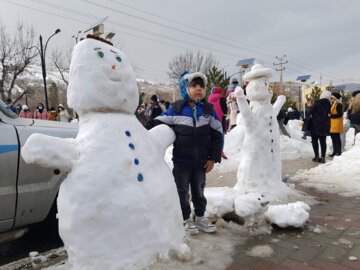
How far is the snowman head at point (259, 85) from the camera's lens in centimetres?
545

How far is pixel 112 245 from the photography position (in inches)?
97.7

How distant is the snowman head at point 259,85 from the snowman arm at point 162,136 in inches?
97.1

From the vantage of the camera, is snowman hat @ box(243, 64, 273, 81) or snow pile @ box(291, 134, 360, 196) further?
snow pile @ box(291, 134, 360, 196)

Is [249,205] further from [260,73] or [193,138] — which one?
[260,73]

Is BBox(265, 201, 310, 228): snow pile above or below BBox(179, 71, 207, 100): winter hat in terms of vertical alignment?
below

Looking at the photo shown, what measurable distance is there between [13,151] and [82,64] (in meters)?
1.43

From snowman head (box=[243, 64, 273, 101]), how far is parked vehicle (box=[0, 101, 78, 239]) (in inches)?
114

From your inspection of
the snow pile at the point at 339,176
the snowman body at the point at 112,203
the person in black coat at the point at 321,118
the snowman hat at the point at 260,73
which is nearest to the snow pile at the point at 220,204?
the snowman body at the point at 112,203

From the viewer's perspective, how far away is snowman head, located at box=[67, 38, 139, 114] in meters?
2.76

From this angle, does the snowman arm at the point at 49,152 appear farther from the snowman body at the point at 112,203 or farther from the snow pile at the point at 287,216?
the snow pile at the point at 287,216

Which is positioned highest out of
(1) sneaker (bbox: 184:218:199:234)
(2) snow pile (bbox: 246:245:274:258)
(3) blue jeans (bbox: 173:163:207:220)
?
(3) blue jeans (bbox: 173:163:207:220)

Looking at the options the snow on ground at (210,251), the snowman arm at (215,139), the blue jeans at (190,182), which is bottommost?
the snow on ground at (210,251)

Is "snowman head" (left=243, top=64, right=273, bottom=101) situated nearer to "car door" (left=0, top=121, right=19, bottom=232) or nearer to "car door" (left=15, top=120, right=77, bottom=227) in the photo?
"car door" (left=15, top=120, right=77, bottom=227)

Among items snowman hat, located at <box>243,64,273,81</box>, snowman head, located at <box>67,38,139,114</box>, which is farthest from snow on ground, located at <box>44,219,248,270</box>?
snowman hat, located at <box>243,64,273,81</box>
